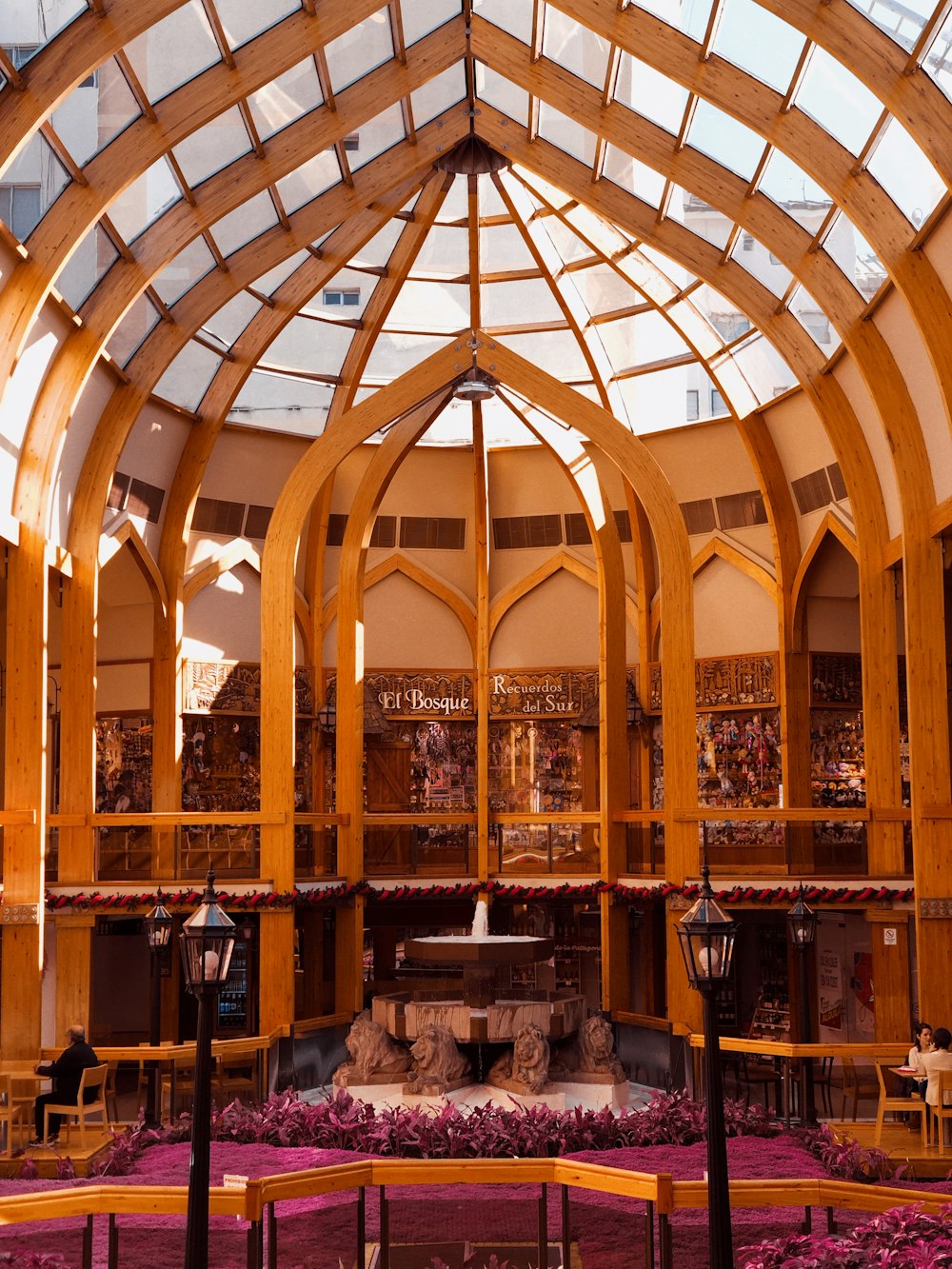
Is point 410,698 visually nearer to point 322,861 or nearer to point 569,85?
point 322,861

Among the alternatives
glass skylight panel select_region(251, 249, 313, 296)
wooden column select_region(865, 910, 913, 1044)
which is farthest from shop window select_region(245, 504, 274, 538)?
wooden column select_region(865, 910, 913, 1044)

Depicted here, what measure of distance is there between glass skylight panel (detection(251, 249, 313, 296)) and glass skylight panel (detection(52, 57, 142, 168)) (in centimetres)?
579

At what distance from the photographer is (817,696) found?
23.9 m

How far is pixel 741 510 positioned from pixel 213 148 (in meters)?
11.3

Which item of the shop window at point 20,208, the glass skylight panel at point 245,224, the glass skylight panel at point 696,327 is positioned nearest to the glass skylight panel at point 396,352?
the glass skylight panel at point 696,327

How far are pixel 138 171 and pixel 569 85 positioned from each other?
600 centimetres

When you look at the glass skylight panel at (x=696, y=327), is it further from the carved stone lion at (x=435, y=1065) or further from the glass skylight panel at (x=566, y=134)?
the carved stone lion at (x=435, y=1065)

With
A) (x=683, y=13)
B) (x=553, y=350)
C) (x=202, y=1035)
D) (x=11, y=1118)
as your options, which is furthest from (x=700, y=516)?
(x=202, y=1035)

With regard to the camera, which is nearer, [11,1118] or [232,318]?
[11,1118]

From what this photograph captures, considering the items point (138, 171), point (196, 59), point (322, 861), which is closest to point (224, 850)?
point (322, 861)

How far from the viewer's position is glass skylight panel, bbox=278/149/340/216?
20438 millimetres

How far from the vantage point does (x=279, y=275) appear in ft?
74.2

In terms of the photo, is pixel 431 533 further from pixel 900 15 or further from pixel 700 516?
pixel 900 15

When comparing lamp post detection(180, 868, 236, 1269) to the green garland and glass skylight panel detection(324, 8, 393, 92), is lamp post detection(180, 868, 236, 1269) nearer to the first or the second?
the green garland
